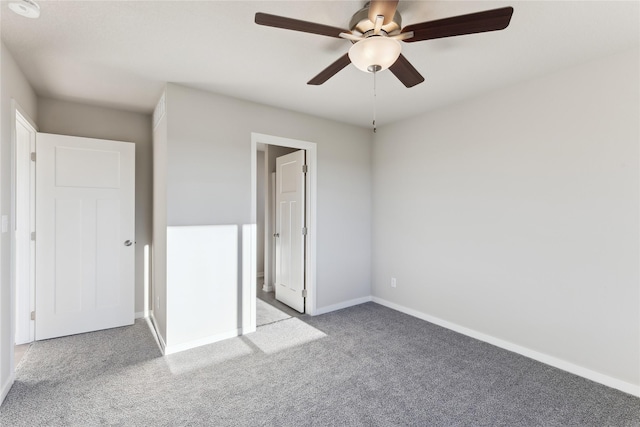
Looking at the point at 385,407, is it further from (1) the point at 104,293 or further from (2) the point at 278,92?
(1) the point at 104,293

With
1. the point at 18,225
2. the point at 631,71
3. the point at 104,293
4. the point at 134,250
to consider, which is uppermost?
the point at 631,71

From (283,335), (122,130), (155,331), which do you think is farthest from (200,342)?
(122,130)

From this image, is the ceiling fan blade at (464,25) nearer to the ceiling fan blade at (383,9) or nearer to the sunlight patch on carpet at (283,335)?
A: the ceiling fan blade at (383,9)

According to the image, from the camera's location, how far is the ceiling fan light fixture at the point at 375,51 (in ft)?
5.24

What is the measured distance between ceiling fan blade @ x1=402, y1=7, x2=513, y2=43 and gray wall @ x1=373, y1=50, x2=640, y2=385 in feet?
4.85

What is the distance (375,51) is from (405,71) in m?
0.47

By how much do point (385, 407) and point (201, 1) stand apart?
2701mm

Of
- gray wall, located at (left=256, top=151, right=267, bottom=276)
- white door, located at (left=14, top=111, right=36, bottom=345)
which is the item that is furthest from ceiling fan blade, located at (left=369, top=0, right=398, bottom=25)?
gray wall, located at (left=256, top=151, right=267, bottom=276)

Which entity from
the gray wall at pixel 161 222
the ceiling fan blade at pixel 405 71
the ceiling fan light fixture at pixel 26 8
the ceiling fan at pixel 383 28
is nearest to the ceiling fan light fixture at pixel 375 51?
the ceiling fan at pixel 383 28

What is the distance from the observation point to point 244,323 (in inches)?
126

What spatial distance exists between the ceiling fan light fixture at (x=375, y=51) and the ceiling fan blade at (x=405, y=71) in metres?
0.24

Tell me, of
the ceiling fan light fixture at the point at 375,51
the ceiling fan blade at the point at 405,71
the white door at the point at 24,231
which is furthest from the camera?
the white door at the point at 24,231

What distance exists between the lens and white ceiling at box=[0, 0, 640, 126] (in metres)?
1.77

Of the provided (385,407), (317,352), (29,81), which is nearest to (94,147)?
(29,81)
